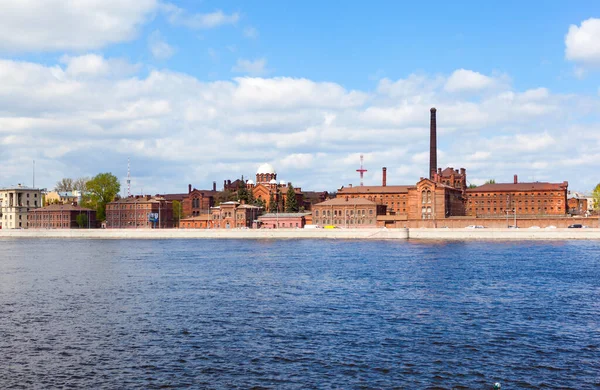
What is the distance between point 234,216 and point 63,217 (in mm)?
49838

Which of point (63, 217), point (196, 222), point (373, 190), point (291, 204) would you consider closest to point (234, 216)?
point (196, 222)

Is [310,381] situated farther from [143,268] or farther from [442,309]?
[143,268]

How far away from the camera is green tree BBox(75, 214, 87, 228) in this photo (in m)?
178

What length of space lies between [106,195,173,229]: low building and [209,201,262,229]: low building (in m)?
18.4

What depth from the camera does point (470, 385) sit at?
23.5 m

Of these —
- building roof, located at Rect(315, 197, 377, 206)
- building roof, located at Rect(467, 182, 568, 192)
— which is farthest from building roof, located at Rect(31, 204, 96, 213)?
building roof, located at Rect(467, 182, 568, 192)

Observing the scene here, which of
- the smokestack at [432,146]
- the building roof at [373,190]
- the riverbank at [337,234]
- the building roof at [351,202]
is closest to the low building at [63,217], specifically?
the riverbank at [337,234]

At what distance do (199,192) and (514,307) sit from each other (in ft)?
520

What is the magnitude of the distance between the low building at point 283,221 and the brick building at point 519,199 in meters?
52.0

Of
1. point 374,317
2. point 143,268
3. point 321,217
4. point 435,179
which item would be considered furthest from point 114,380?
point 435,179

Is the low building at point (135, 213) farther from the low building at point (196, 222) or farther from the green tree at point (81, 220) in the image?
the green tree at point (81, 220)

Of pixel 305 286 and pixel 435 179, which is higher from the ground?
pixel 435 179

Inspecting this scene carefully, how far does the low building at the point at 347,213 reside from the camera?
5920 inches

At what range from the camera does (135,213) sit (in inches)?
6777
